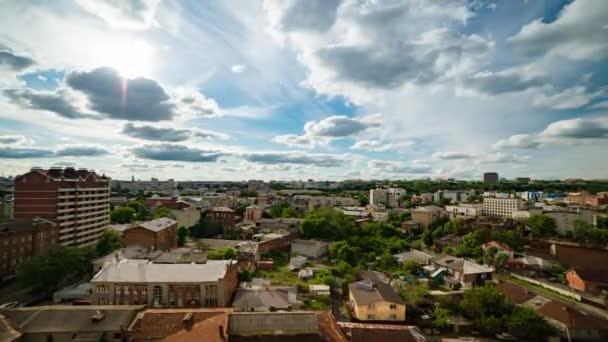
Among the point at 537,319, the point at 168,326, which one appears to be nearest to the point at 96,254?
the point at 168,326

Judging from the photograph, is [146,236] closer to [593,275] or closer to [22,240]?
[22,240]

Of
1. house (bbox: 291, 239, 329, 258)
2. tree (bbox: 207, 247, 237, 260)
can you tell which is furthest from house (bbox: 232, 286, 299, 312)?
house (bbox: 291, 239, 329, 258)

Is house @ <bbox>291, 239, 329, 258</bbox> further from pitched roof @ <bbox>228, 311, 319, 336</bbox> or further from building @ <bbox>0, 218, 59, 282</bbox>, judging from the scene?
building @ <bbox>0, 218, 59, 282</bbox>

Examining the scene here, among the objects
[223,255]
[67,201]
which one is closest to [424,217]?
[223,255]

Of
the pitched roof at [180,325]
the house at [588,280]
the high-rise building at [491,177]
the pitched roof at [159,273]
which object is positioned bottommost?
the house at [588,280]

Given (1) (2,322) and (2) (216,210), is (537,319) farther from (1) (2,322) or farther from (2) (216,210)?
(2) (216,210)

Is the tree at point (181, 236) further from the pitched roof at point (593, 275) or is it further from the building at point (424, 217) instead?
the pitched roof at point (593, 275)

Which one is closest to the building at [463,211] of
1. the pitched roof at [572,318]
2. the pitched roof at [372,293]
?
the pitched roof at [572,318]
